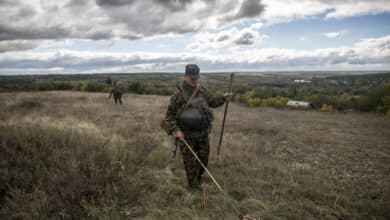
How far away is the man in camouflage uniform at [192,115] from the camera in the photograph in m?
4.09

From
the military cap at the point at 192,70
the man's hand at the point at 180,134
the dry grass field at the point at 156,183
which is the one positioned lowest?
the dry grass field at the point at 156,183

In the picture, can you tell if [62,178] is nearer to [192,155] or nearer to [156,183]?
[156,183]

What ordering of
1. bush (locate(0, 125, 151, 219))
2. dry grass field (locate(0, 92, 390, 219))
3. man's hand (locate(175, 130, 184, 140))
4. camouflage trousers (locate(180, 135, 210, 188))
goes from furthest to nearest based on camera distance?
camouflage trousers (locate(180, 135, 210, 188)) → man's hand (locate(175, 130, 184, 140)) → dry grass field (locate(0, 92, 390, 219)) → bush (locate(0, 125, 151, 219))

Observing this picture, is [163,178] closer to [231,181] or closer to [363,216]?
[231,181]

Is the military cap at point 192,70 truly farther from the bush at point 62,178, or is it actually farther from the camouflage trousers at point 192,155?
the bush at point 62,178

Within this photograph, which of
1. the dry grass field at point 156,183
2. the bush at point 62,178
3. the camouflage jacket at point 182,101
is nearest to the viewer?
the bush at point 62,178

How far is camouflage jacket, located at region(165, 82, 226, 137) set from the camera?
13.7ft

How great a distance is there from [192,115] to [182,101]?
0.92 feet

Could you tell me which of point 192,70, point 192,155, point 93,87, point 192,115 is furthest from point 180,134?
point 93,87

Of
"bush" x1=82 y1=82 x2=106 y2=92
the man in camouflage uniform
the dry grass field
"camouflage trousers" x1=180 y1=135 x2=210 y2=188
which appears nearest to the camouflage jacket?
the man in camouflage uniform

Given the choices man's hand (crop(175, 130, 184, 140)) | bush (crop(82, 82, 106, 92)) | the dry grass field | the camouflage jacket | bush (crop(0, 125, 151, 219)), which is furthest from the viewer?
bush (crop(82, 82, 106, 92))

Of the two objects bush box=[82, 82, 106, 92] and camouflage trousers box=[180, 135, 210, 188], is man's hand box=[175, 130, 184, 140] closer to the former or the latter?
camouflage trousers box=[180, 135, 210, 188]

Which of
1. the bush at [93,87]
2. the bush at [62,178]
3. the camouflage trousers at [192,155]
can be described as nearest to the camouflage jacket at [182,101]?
the camouflage trousers at [192,155]

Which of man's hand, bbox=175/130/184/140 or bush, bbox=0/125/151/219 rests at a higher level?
man's hand, bbox=175/130/184/140
